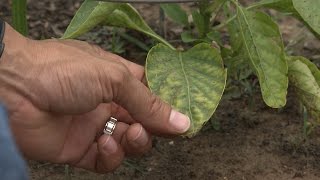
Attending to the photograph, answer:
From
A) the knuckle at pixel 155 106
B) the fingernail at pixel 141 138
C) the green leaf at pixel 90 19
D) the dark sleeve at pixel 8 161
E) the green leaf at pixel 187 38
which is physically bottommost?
the fingernail at pixel 141 138

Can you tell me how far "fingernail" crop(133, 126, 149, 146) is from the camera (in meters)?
1.62

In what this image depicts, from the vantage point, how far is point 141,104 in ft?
5.16

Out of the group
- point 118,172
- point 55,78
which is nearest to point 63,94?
point 55,78

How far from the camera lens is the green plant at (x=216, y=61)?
162 cm

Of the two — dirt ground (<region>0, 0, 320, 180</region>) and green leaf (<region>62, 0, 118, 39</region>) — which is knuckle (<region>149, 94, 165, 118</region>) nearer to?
green leaf (<region>62, 0, 118, 39</region>)

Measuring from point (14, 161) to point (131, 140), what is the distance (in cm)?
82

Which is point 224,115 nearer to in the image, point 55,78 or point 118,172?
point 118,172

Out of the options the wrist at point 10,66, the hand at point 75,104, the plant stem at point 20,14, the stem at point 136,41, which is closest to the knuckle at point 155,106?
the hand at point 75,104

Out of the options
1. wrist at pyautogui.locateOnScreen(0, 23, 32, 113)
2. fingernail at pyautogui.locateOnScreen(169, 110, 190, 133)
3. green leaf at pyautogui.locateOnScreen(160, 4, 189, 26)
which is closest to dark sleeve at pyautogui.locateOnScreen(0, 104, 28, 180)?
wrist at pyautogui.locateOnScreen(0, 23, 32, 113)

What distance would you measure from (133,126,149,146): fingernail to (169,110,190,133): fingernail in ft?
0.28

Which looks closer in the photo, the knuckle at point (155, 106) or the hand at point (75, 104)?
the hand at point (75, 104)

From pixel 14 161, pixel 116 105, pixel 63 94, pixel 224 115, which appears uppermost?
pixel 14 161

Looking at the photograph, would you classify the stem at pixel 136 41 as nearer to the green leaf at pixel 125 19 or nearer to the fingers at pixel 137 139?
the green leaf at pixel 125 19

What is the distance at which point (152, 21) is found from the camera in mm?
2504
